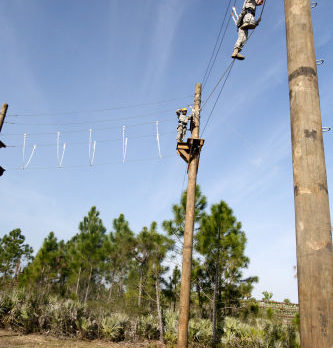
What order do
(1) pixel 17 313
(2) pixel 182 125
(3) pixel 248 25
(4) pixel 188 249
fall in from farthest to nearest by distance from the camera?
(1) pixel 17 313, (2) pixel 182 125, (4) pixel 188 249, (3) pixel 248 25

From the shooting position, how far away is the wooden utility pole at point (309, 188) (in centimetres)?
157

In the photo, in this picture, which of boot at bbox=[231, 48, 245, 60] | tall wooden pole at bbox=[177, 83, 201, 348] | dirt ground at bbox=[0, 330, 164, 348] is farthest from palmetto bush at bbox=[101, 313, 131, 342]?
boot at bbox=[231, 48, 245, 60]

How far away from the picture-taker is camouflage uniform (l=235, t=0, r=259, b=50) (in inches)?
191

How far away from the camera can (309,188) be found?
1830mm

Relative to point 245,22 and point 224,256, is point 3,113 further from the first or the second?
point 224,256

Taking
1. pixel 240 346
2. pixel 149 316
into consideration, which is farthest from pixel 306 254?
pixel 149 316

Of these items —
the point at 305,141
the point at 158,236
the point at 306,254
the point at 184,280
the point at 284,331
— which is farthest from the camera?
the point at 158,236

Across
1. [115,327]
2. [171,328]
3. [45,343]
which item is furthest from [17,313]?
[171,328]

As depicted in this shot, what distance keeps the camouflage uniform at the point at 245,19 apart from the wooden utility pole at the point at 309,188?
282cm

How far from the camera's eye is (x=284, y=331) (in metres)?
11.1

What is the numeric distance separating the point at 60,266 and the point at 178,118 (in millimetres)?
28509

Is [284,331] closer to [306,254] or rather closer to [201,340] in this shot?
[201,340]

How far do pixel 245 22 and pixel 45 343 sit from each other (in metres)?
11.8

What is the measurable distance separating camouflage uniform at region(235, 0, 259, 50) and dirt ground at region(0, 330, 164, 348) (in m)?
11.0
